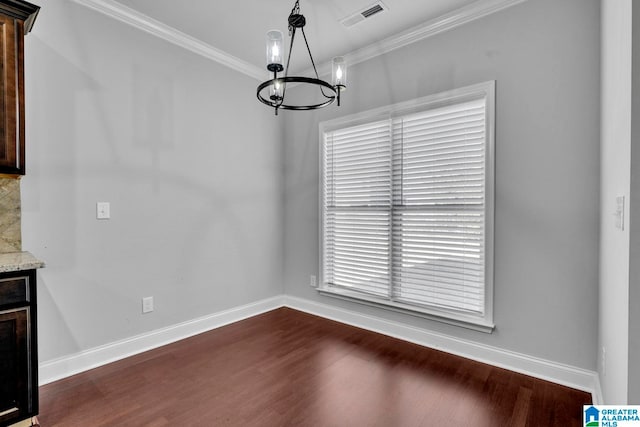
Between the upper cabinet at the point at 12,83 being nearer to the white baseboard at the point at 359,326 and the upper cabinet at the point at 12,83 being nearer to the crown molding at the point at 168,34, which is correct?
the crown molding at the point at 168,34

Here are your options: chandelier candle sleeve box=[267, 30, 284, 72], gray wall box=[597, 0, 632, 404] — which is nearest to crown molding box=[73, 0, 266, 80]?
chandelier candle sleeve box=[267, 30, 284, 72]

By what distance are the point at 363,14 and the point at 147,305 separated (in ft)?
10.1

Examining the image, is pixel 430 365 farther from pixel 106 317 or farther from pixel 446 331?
pixel 106 317

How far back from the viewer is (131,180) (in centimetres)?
269

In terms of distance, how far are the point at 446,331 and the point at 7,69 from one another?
351 centimetres

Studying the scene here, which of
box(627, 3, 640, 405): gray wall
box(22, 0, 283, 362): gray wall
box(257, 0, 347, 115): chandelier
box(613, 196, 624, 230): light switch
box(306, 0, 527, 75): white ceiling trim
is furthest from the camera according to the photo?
box(306, 0, 527, 75): white ceiling trim

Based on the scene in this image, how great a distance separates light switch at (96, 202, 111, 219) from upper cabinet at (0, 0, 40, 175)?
2.06ft

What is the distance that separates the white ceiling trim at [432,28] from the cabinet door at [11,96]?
8.54ft

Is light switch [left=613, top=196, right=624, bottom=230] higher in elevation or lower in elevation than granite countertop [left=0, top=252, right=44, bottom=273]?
higher

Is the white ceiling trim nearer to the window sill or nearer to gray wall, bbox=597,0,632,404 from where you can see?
gray wall, bbox=597,0,632,404

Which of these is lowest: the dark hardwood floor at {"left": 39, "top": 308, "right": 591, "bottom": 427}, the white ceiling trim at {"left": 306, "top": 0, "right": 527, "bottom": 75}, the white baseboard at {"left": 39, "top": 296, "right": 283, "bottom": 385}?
the dark hardwood floor at {"left": 39, "top": 308, "right": 591, "bottom": 427}

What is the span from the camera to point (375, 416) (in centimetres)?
188

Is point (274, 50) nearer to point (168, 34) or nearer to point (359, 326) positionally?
point (168, 34)

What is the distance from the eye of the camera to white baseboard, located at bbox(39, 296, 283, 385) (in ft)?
7.47
